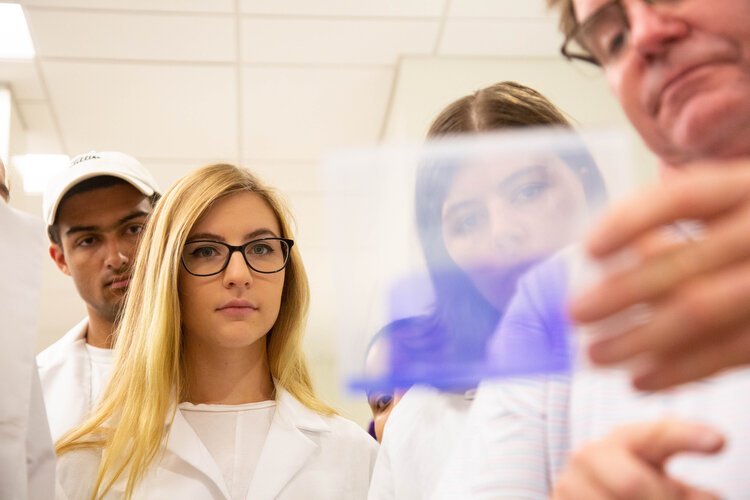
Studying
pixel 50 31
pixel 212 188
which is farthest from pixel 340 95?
pixel 212 188

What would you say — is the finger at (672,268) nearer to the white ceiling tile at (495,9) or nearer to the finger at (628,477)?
the finger at (628,477)

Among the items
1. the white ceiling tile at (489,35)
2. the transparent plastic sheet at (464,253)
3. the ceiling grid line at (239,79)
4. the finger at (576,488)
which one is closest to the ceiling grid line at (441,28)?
the white ceiling tile at (489,35)

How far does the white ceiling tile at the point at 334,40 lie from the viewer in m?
1.66

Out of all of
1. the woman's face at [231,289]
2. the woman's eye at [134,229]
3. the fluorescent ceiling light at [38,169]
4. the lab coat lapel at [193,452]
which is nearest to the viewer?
the woman's face at [231,289]

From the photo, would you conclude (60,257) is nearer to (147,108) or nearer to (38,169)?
(147,108)

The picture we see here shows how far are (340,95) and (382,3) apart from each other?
1.07 feet

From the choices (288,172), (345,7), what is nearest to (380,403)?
(345,7)

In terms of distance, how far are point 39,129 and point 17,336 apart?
176 centimetres

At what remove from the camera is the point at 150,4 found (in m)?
1.60

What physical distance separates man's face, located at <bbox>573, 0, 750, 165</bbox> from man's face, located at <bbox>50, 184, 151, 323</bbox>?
2.81 feet

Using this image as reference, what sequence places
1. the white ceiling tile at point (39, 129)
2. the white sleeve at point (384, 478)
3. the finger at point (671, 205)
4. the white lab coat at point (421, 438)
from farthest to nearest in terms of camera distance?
1. the white ceiling tile at point (39, 129)
2. the white sleeve at point (384, 478)
3. the white lab coat at point (421, 438)
4. the finger at point (671, 205)

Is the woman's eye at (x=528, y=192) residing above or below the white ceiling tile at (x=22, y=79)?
below

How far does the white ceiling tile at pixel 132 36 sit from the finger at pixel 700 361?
1.63 metres

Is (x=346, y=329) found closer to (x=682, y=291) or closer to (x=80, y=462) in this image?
(x=682, y=291)
